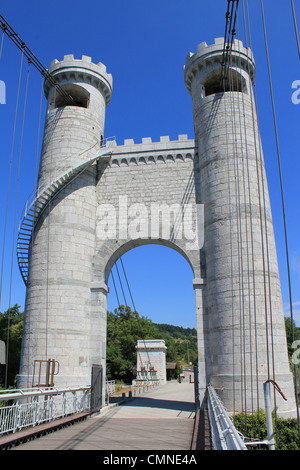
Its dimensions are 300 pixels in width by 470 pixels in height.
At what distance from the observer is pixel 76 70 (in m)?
16.7

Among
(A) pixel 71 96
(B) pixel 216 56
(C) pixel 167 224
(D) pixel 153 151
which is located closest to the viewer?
(C) pixel 167 224

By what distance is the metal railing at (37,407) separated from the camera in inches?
282

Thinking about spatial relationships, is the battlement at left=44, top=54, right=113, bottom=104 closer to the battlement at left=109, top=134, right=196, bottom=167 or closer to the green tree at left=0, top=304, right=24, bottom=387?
the battlement at left=109, top=134, right=196, bottom=167

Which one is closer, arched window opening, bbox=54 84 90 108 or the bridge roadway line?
the bridge roadway line

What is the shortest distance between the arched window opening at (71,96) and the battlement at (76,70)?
418 millimetres

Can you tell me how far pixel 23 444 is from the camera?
689cm

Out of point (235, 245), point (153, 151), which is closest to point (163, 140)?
point (153, 151)

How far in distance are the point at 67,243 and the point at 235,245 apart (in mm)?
6596

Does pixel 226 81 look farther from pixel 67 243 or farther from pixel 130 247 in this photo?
pixel 67 243

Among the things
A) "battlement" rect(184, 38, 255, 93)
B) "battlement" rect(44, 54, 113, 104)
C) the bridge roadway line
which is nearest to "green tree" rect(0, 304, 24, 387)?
"battlement" rect(44, 54, 113, 104)

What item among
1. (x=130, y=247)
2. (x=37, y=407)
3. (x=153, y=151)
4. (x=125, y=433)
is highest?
(x=153, y=151)

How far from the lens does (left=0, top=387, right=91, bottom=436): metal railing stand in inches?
282

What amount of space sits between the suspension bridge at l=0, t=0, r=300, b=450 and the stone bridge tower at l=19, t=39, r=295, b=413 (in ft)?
0.15

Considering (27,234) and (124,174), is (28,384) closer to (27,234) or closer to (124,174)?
(27,234)
